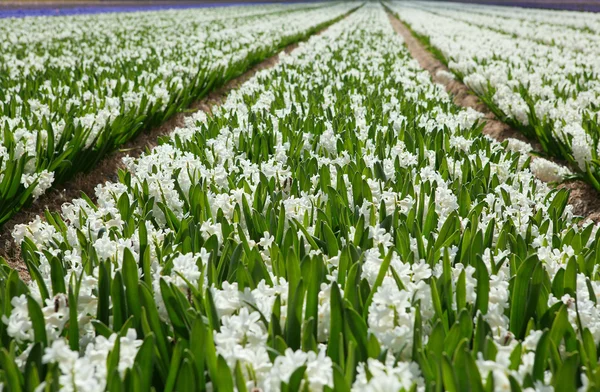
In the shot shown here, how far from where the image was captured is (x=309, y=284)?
6.19ft

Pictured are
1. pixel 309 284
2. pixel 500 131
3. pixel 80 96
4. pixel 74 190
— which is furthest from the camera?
pixel 500 131

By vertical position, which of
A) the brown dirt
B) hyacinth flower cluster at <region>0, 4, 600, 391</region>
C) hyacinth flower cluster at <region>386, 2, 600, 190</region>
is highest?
hyacinth flower cluster at <region>386, 2, 600, 190</region>

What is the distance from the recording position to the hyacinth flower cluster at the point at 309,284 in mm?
1498

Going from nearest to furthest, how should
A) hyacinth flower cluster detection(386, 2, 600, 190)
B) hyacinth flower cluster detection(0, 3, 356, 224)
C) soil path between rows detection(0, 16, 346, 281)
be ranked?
soil path between rows detection(0, 16, 346, 281), hyacinth flower cluster detection(0, 3, 356, 224), hyacinth flower cluster detection(386, 2, 600, 190)

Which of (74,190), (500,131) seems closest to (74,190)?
(74,190)

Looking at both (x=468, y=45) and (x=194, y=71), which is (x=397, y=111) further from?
Result: (x=468, y=45)

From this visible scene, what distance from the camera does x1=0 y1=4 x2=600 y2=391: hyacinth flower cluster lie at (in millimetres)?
1498


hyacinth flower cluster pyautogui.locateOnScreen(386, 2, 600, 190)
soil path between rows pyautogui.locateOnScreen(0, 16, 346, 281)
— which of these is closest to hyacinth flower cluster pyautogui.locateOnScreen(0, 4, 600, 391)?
soil path between rows pyautogui.locateOnScreen(0, 16, 346, 281)

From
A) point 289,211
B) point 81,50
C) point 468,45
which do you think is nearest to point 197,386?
point 289,211

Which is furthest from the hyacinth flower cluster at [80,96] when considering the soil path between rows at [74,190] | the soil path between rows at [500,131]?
the soil path between rows at [500,131]

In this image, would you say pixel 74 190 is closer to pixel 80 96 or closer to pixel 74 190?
pixel 74 190

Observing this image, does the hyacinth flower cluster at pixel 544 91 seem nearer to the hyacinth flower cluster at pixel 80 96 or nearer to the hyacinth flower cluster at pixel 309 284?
the hyacinth flower cluster at pixel 309 284

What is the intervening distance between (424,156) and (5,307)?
108 inches

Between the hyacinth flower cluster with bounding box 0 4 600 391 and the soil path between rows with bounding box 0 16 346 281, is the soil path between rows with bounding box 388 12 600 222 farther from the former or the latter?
the soil path between rows with bounding box 0 16 346 281
